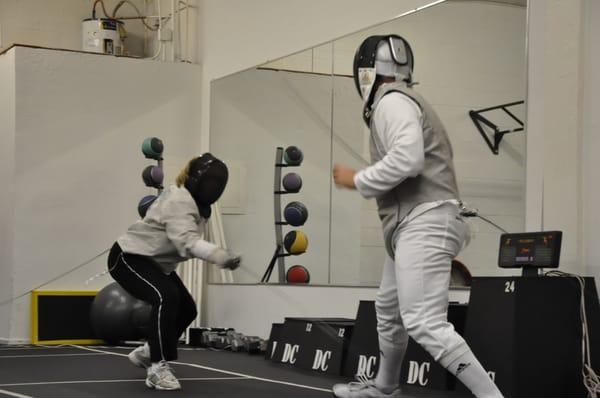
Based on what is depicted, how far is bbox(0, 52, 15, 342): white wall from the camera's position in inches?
273

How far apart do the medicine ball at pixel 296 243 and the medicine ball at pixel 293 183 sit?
0.31m

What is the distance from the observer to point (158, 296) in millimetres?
3934

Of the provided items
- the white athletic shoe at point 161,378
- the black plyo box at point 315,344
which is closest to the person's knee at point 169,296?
the white athletic shoe at point 161,378

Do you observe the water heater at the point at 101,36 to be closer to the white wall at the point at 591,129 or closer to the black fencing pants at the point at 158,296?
the black fencing pants at the point at 158,296

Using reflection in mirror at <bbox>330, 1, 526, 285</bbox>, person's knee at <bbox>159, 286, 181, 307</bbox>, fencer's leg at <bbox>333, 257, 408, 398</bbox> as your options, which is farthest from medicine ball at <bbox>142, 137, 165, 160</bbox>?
fencer's leg at <bbox>333, 257, 408, 398</bbox>

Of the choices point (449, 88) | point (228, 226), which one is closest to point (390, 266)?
point (449, 88)

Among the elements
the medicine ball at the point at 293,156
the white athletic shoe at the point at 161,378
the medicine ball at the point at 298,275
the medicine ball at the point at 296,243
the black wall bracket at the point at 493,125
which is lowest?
the white athletic shoe at the point at 161,378

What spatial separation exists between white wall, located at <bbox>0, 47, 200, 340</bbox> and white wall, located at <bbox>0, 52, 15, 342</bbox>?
4 cm

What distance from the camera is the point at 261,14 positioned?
273 inches

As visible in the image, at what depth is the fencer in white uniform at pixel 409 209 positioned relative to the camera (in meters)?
2.93

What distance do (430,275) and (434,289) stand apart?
5cm

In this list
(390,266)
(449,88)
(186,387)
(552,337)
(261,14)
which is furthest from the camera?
(261,14)

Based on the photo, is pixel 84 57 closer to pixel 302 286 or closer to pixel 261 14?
pixel 261 14

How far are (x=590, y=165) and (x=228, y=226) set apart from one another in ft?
11.5
